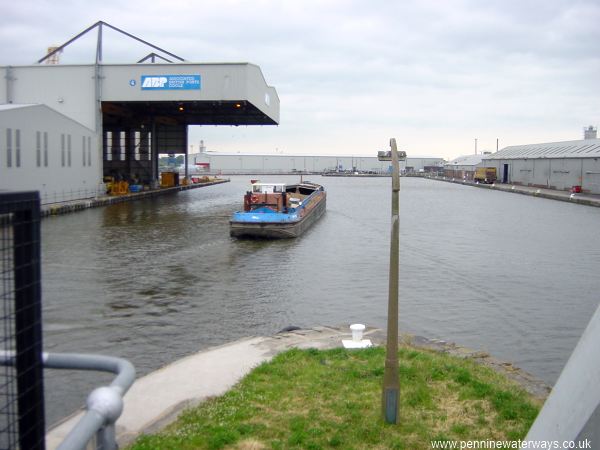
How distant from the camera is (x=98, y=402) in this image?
2754mm

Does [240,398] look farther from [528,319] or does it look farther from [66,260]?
[66,260]

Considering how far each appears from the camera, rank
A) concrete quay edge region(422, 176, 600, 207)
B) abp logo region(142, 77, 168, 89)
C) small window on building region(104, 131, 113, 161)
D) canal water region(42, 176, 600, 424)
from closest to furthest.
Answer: canal water region(42, 176, 600, 424), abp logo region(142, 77, 168, 89), concrete quay edge region(422, 176, 600, 207), small window on building region(104, 131, 113, 161)

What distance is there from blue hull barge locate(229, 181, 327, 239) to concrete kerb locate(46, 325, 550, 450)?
15949mm

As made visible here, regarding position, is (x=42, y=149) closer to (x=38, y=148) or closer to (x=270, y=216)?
(x=38, y=148)

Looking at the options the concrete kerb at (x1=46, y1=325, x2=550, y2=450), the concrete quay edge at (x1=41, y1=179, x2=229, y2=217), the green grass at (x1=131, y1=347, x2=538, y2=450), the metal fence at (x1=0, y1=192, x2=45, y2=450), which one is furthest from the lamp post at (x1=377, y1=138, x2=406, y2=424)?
the concrete quay edge at (x1=41, y1=179, x2=229, y2=217)

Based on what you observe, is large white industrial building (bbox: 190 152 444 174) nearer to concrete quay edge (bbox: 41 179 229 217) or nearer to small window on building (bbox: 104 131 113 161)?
small window on building (bbox: 104 131 113 161)

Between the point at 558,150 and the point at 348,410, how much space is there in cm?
6846

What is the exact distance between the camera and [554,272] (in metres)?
20.6

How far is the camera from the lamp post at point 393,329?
20.9 feet

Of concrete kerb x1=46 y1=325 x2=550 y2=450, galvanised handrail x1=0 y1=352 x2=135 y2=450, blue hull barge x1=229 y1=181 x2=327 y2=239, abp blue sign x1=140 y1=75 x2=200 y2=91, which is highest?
abp blue sign x1=140 y1=75 x2=200 y2=91

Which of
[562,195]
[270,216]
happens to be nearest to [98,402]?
[270,216]

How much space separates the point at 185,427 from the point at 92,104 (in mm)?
41015

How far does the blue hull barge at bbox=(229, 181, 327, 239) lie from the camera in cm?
2752

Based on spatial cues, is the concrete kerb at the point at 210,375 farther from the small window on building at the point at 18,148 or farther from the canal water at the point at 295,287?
the small window on building at the point at 18,148
